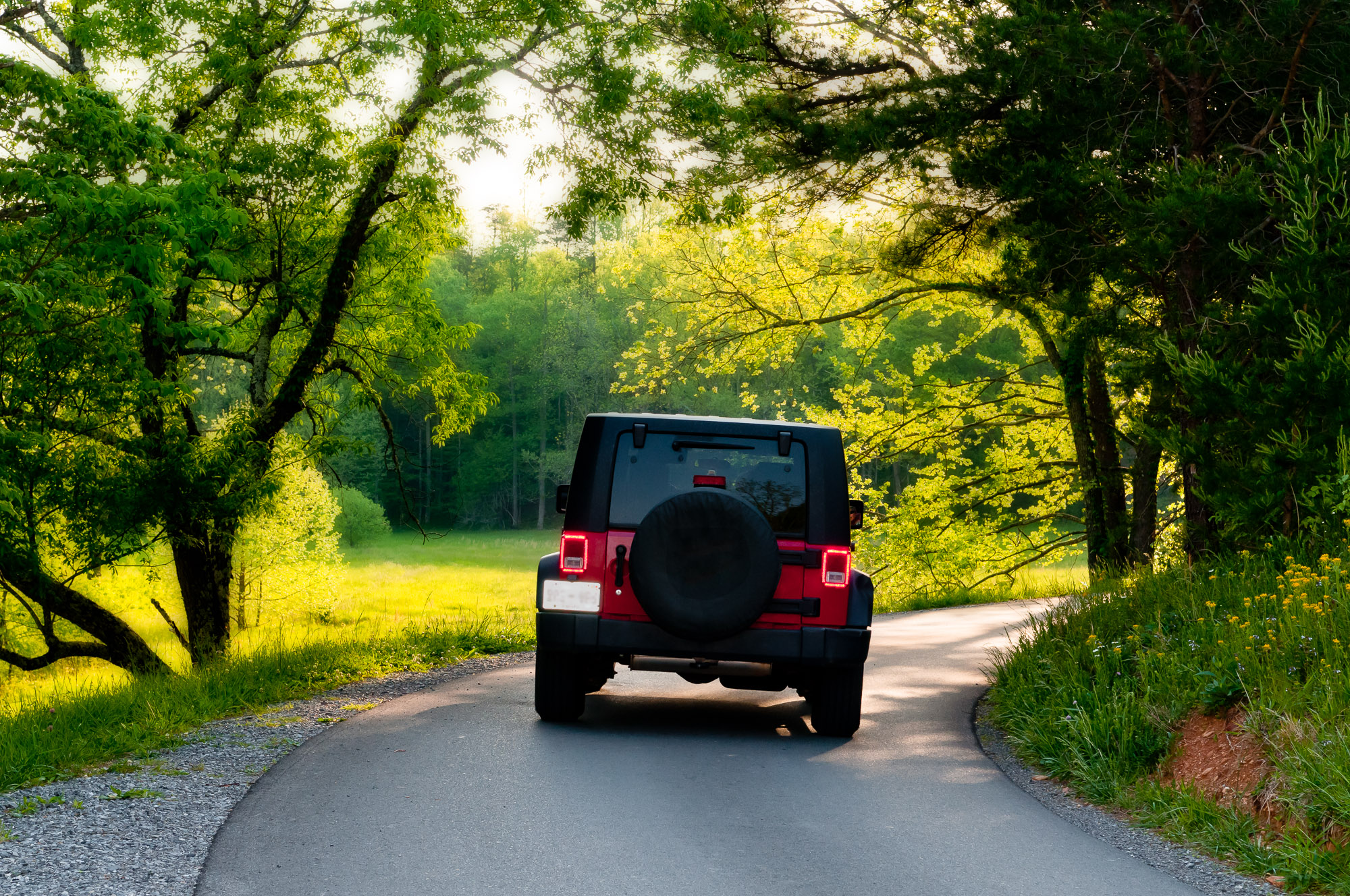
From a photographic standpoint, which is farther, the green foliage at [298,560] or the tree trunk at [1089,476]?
the green foliage at [298,560]

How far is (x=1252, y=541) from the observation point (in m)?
9.27

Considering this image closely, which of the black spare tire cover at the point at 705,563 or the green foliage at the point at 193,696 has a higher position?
the black spare tire cover at the point at 705,563

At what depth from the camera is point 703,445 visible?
313 inches

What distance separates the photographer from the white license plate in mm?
7805

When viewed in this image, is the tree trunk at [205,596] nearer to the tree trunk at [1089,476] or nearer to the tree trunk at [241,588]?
the tree trunk at [241,588]

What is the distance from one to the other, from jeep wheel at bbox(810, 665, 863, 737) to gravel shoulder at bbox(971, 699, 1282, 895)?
982 mm

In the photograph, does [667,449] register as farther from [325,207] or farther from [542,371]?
[542,371]

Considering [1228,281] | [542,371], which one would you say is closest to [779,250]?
[1228,281]

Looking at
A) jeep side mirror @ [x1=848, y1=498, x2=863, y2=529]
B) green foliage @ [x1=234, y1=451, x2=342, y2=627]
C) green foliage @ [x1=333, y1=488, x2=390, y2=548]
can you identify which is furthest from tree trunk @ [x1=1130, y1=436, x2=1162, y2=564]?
green foliage @ [x1=333, y1=488, x2=390, y2=548]

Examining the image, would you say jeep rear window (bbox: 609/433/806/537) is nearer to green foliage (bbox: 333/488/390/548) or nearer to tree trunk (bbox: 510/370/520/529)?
green foliage (bbox: 333/488/390/548)

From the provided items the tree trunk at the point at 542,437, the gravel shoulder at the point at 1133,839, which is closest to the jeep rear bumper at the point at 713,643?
the gravel shoulder at the point at 1133,839

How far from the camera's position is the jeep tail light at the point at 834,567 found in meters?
7.80

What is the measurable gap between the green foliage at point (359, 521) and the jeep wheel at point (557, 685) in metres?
54.2

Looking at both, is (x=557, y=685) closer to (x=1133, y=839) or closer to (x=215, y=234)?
(x=1133, y=839)
